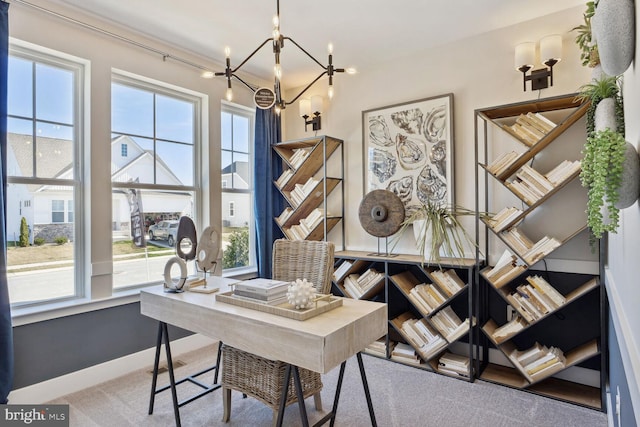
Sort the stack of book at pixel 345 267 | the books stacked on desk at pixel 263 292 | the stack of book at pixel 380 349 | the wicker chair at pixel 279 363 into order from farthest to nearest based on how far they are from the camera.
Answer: the stack of book at pixel 345 267, the stack of book at pixel 380 349, the wicker chair at pixel 279 363, the books stacked on desk at pixel 263 292

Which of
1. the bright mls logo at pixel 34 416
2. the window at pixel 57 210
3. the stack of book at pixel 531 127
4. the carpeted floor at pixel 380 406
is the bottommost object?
the carpeted floor at pixel 380 406

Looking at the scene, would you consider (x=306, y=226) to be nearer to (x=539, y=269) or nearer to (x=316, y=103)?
(x=316, y=103)

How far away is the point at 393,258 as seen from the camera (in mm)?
3223

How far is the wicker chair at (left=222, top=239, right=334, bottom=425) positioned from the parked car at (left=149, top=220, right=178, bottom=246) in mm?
1386

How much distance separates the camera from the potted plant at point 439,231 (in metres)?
2.99

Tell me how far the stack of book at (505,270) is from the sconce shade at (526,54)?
1447 mm

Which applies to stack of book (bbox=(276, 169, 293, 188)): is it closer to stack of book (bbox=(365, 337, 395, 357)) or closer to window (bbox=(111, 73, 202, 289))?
window (bbox=(111, 73, 202, 289))

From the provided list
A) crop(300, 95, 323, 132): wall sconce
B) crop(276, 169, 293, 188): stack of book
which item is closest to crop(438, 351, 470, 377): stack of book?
crop(276, 169, 293, 188): stack of book

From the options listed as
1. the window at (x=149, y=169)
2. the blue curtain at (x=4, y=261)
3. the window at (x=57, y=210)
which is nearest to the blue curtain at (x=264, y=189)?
the window at (x=149, y=169)

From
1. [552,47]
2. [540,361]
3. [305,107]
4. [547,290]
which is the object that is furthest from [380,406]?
[305,107]

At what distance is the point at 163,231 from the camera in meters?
3.42

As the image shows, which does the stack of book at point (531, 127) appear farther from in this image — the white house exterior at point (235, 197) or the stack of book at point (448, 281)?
the white house exterior at point (235, 197)

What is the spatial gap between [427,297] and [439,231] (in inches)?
21.8

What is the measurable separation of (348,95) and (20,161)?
9.45 ft
